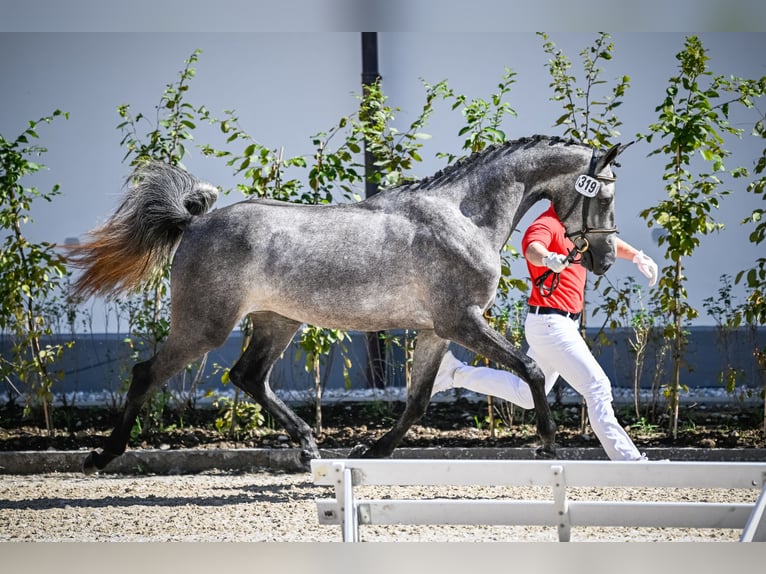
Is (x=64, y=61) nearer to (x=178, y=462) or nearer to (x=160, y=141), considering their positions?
(x=160, y=141)

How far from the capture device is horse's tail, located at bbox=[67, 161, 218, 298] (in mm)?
5414

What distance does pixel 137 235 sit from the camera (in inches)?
213

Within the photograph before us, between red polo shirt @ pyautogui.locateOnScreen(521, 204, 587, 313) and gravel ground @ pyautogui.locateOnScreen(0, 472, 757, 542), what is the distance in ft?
3.29

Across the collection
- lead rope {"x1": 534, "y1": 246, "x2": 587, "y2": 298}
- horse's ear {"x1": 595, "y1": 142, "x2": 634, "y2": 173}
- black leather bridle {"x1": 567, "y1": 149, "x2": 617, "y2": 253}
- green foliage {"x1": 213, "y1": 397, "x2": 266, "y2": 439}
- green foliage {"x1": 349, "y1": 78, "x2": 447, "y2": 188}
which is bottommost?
green foliage {"x1": 213, "y1": 397, "x2": 266, "y2": 439}

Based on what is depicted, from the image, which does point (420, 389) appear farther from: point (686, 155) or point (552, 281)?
point (686, 155)

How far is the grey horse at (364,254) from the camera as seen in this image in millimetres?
5090

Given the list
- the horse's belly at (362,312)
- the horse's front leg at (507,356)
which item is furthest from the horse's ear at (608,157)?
the horse's belly at (362,312)

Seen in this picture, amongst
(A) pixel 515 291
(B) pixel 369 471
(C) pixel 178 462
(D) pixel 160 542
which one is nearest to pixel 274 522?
(D) pixel 160 542

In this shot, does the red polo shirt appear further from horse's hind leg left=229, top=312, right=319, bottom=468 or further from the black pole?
the black pole

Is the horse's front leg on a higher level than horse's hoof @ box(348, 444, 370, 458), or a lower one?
higher

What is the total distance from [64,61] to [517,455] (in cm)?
423

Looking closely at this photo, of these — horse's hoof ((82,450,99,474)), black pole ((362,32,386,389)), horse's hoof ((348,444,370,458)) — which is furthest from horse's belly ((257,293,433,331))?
black pole ((362,32,386,389))

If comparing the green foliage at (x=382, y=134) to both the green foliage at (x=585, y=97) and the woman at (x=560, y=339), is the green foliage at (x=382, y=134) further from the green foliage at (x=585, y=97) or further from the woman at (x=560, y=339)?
the woman at (x=560, y=339)

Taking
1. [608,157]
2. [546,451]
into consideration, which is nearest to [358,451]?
[546,451]
